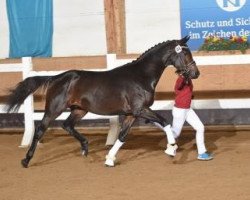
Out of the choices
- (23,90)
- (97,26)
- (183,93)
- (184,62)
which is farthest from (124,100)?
(97,26)

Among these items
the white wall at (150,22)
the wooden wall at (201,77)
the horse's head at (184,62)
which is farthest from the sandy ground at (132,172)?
the white wall at (150,22)

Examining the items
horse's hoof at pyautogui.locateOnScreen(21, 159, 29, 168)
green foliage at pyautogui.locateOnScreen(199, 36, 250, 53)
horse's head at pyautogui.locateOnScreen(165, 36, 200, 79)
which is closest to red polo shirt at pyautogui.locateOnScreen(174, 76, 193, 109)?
horse's head at pyautogui.locateOnScreen(165, 36, 200, 79)

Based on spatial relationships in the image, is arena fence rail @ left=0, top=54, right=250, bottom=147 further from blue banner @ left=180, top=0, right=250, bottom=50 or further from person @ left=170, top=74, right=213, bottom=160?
blue banner @ left=180, top=0, right=250, bottom=50

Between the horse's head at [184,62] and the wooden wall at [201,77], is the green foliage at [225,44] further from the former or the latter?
the horse's head at [184,62]

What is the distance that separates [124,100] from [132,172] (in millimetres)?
1129

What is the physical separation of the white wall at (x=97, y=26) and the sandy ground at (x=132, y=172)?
441 cm

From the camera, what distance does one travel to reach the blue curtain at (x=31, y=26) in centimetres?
1512

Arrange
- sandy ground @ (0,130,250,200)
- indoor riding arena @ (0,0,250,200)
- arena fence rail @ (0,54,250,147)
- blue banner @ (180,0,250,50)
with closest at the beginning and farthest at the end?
sandy ground @ (0,130,250,200) → indoor riding arena @ (0,0,250,200) → arena fence rail @ (0,54,250,147) → blue banner @ (180,0,250,50)

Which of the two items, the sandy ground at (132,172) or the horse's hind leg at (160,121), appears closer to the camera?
the sandy ground at (132,172)

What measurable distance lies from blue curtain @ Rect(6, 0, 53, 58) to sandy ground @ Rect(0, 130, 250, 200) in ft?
15.2

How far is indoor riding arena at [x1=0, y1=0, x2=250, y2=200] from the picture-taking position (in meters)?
7.58

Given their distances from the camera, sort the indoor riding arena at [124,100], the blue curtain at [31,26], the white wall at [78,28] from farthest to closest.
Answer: the white wall at [78,28] → the blue curtain at [31,26] → the indoor riding arena at [124,100]

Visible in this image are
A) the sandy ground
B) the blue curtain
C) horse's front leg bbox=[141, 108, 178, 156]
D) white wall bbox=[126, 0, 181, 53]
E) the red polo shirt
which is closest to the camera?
the sandy ground

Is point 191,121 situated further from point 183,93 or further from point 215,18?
point 215,18
